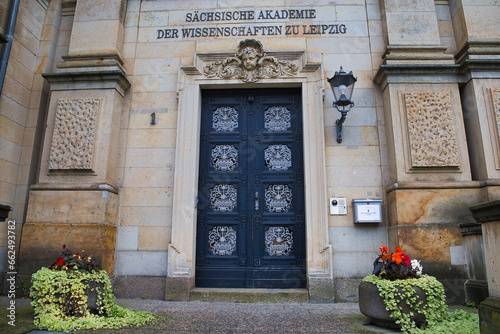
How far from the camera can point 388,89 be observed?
609cm

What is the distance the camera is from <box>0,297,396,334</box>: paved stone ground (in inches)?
147

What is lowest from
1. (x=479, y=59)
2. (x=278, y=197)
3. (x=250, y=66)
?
(x=278, y=197)

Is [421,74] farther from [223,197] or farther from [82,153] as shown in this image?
[82,153]

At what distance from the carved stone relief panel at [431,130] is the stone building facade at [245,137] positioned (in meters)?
0.03

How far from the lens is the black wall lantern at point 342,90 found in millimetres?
5785

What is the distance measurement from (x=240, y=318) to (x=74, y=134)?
13.8ft

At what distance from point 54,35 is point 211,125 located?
3.67 metres

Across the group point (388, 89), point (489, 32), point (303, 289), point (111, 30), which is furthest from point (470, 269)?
point (111, 30)

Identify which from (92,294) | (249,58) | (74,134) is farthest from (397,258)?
(74,134)

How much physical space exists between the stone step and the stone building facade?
0.20 meters

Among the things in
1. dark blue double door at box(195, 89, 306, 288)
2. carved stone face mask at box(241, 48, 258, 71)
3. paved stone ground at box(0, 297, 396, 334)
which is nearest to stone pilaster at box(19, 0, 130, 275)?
paved stone ground at box(0, 297, 396, 334)

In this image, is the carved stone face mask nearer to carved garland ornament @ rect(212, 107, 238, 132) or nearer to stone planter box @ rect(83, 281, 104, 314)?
carved garland ornament @ rect(212, 107, 238, 132)

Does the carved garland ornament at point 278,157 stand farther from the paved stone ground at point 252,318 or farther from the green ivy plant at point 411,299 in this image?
the green ivy plant at point 411,299

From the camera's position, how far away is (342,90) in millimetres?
5758
